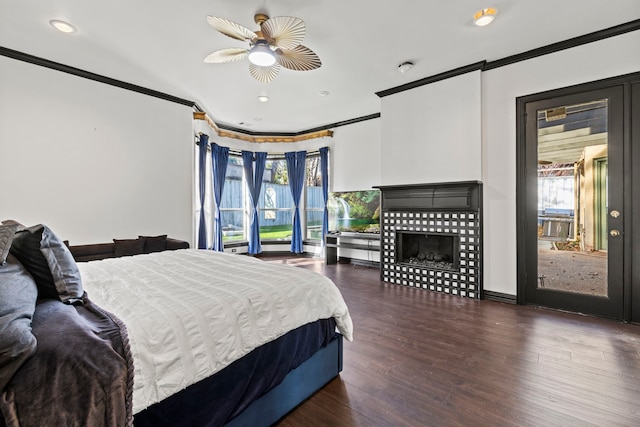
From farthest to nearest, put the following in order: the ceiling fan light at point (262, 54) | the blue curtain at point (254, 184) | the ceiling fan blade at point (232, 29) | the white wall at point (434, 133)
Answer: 1. the blue curtain at point (254, 184)
2. the white wall at point (434, 133)
3. the ceiling fan light at point (262, 54)
4. the ceiling fan blade at point (232, 29)

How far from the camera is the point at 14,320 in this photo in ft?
2.86

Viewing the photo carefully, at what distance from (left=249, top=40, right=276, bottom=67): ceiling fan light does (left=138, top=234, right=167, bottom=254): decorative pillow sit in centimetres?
282

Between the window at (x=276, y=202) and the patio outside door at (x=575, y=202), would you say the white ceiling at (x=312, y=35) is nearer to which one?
the patio outside door at (x=575, y=202)

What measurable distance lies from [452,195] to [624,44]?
2223 millimetres

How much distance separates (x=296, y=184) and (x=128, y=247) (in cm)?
384

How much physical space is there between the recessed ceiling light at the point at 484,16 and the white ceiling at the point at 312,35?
0.05 m

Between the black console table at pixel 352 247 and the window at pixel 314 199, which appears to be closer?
the black console table at pixel 352 247

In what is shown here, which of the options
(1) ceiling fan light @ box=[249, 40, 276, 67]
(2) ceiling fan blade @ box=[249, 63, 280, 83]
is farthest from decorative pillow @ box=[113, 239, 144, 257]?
(1) ceiling fan light @ box=[249, 40, 276, 67]

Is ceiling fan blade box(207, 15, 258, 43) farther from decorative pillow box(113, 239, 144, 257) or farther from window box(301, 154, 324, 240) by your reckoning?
window box(301, 154, 324, 240)

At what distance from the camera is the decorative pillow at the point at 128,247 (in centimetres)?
380

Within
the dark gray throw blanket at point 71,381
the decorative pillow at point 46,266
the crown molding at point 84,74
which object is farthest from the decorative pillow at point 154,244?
the dark gray throw blanket at point 71,381

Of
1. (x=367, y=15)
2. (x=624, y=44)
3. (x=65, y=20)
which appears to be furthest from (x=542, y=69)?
(x=65, y=20)

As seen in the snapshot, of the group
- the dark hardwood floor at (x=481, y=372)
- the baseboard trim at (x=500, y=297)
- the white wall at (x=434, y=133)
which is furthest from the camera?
the white wall at (x=434, y=133)

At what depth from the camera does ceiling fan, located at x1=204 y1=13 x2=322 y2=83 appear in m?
2.34
